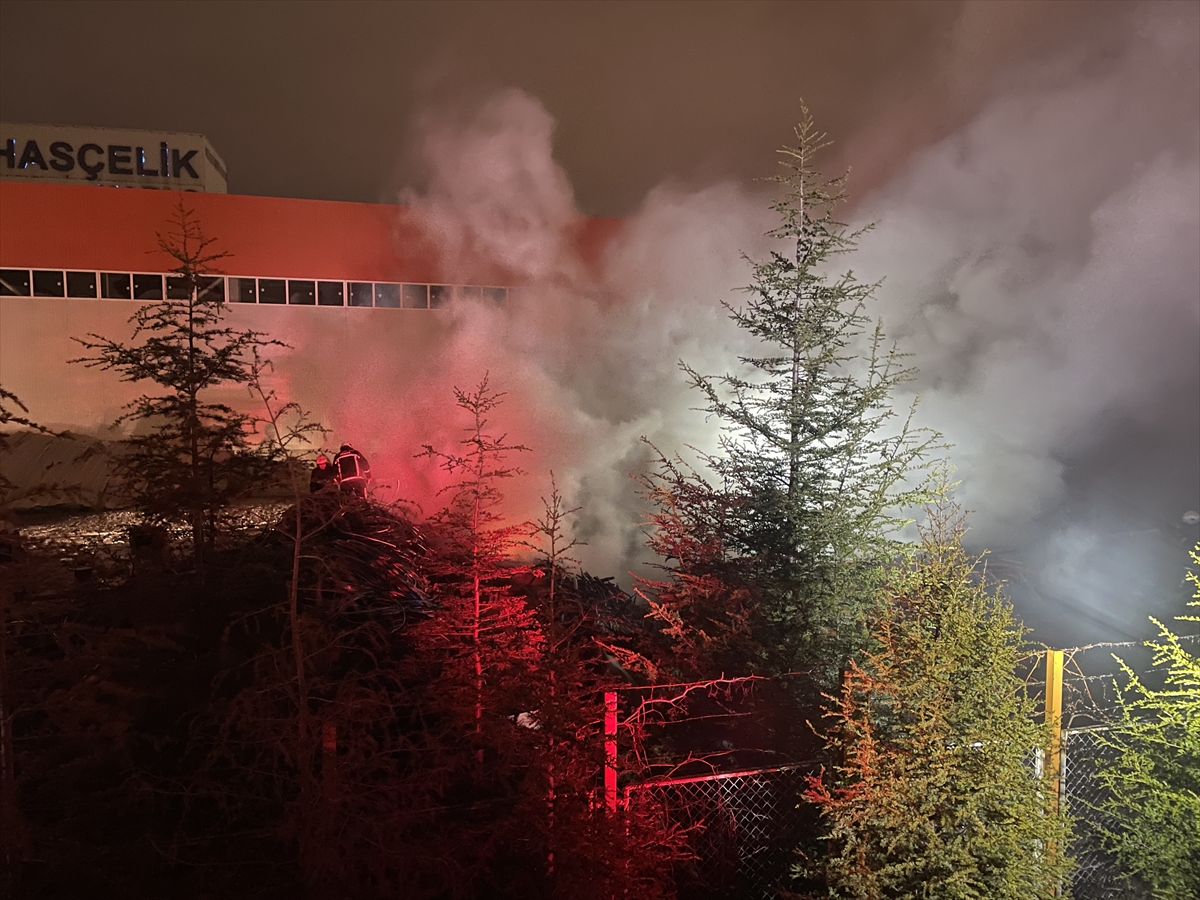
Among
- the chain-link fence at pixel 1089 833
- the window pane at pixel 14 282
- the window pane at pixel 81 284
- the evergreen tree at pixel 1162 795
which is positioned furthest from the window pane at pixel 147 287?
the evergreen tree at pixel 1162 795

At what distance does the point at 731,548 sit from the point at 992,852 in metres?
3.83

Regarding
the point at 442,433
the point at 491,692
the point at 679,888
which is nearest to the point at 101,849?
the point at 491,692

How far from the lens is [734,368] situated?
1416 cm

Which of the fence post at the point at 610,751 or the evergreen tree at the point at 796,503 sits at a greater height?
the evergreen tree at the point at 796,503

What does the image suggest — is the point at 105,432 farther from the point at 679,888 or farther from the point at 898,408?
the point at 898,408

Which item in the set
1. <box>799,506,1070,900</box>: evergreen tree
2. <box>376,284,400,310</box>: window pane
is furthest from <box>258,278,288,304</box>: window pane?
<box>799,506,1070,900</box>: evergreen tree

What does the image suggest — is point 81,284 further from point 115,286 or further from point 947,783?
point 947,783

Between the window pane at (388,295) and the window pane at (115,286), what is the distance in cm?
444

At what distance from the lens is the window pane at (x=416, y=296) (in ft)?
48.9

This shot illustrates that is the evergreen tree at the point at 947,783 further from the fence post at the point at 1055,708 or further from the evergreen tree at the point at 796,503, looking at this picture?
the evergreen tree at the point at 796,503

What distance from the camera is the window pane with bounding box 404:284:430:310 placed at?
1489 centimetres

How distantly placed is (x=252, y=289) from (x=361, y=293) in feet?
6.50

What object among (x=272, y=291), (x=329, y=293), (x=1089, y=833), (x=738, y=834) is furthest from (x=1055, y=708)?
(x=272, y=291)

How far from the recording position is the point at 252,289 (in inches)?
559
